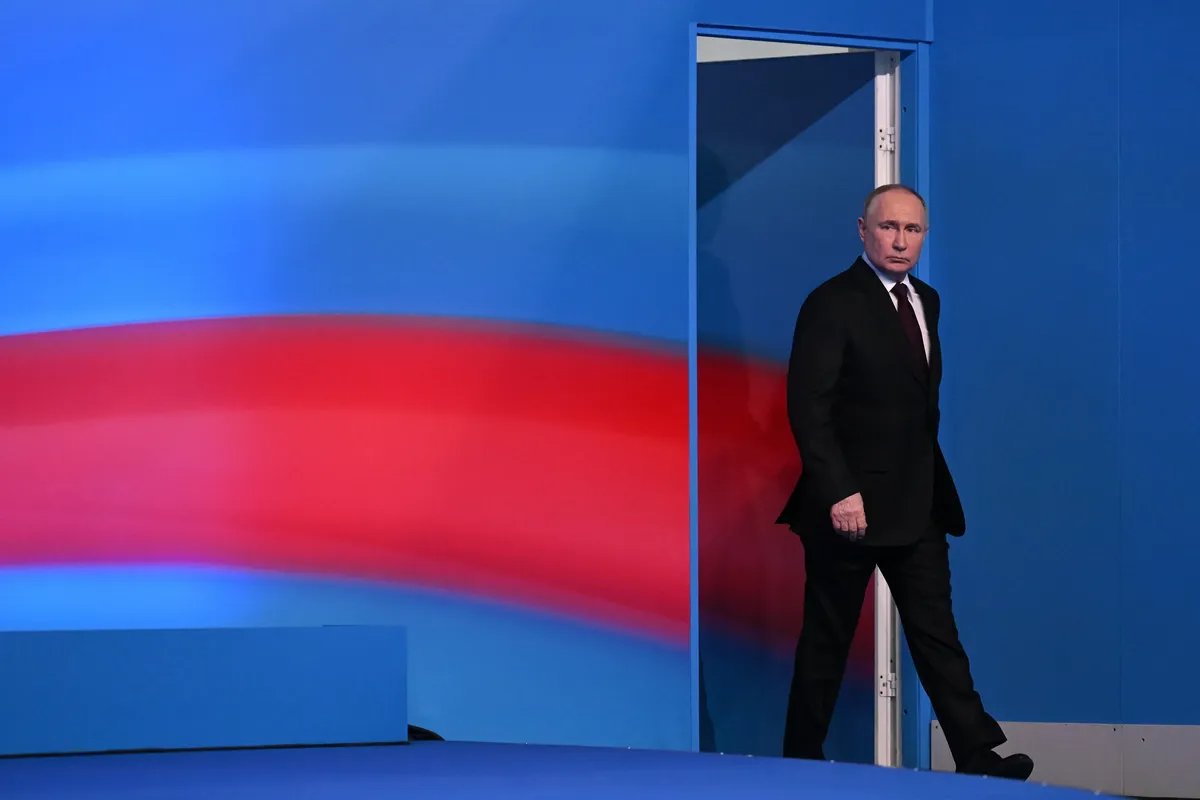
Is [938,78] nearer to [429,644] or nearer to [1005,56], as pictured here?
[1005,56]

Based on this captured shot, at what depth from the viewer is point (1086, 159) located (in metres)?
4.79

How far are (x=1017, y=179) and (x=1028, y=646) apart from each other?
134cm

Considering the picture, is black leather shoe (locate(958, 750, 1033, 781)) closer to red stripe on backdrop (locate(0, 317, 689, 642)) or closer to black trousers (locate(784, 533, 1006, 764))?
black trousers (locate(784, 533, 1006, 764))

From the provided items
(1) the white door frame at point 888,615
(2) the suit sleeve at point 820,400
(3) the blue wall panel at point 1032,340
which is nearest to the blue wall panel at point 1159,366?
(3) the blue wall panel at point 1032,340

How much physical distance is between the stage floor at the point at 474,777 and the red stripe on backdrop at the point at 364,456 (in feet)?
7.97

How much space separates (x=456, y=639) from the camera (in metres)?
4.39

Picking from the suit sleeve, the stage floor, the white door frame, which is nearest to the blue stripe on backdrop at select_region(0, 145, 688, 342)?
the suit sleeve

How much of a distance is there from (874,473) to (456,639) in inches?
45.7

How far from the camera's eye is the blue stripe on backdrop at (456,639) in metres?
4.16

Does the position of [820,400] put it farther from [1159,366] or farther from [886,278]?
[1159,366]

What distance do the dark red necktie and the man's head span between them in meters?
0.04

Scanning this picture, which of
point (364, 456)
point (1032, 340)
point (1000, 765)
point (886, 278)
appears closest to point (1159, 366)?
point (1032, 340)

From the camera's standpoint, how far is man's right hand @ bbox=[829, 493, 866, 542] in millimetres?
4086

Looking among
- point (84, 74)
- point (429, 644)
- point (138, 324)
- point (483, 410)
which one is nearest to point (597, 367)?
point (483, 410)
